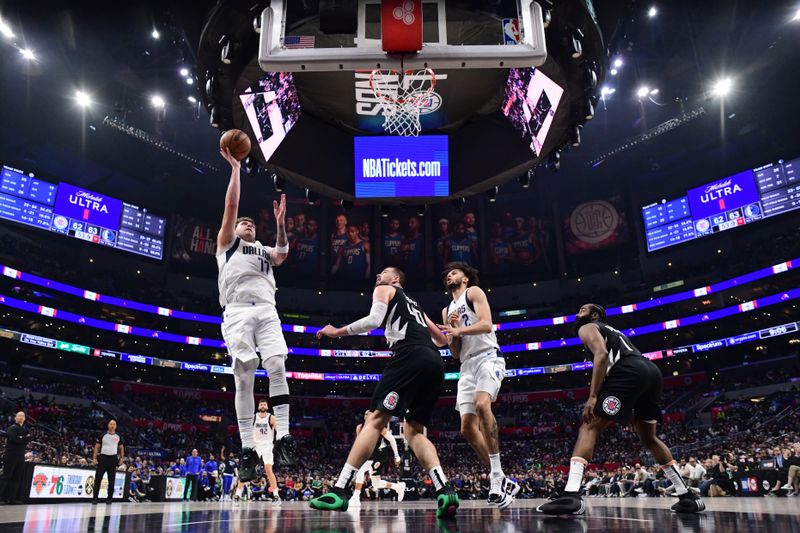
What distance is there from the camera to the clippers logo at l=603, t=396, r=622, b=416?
4.99 m

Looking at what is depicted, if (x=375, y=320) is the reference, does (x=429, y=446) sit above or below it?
below

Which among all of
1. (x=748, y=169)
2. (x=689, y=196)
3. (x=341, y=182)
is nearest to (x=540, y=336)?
(x=689, y=196)

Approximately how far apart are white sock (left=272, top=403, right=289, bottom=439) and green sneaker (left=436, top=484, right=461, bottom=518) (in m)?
1.66

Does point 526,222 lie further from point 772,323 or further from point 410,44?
point 410,44

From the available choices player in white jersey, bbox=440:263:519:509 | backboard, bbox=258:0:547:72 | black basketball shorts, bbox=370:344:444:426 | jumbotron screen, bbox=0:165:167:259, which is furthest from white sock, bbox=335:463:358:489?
jumbotron screen, bbox=0:165:167:259

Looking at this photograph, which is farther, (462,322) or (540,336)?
(540,336)

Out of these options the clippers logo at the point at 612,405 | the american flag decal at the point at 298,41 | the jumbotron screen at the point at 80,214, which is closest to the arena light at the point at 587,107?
the american flag decal at the point at 298,41

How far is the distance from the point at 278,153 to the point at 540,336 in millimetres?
36024

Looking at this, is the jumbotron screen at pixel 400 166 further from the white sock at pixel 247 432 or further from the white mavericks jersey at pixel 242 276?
the white sock at pixel 247 432

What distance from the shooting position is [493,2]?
7465 millimetres

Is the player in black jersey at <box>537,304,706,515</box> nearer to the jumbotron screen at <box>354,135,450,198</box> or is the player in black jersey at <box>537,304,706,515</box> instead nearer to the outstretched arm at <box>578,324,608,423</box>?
the outstretched arm at <box>578,324,608,423</box>

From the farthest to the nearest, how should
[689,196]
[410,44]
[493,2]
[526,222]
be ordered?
1. [526,222]
2. [689,196]
3. [493,2]
4. [410,44]

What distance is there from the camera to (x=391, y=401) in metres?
4.56

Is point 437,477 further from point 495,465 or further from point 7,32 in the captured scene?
point 7,32
